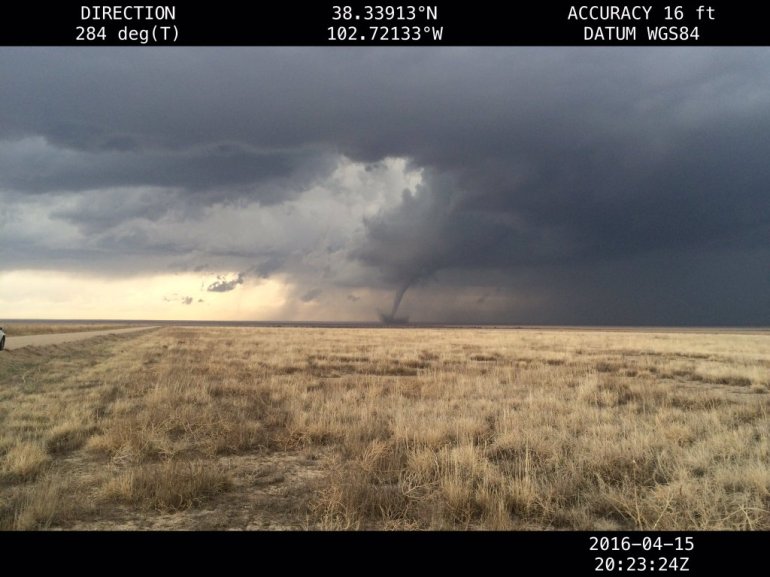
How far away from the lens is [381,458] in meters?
7.62

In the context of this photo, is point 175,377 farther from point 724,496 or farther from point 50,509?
point 724,496

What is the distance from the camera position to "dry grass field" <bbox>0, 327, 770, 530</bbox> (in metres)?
5.63

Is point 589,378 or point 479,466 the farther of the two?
point 589,378

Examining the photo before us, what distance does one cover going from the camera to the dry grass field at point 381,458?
5629 mm

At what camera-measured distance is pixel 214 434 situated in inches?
376

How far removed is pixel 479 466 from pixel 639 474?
2.54 m

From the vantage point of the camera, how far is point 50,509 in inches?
216

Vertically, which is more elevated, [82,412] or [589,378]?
[82,412]
